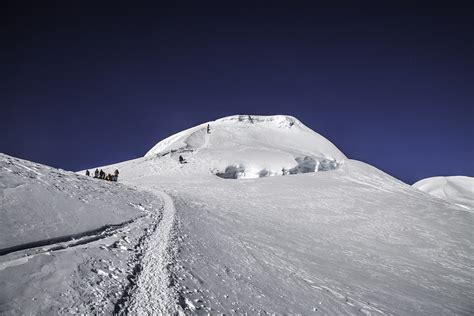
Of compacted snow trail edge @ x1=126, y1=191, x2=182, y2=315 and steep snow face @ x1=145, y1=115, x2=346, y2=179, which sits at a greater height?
steep snow face @ x1=145, y1=115, x2=346, y2=179

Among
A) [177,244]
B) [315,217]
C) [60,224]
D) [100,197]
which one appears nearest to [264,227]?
[315,217]

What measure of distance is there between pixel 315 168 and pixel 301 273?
48434 mm

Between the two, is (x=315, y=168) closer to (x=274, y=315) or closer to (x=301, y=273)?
(x=301, y=273)

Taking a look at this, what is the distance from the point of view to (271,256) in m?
14.0

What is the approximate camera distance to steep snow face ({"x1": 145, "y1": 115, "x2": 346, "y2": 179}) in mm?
51094

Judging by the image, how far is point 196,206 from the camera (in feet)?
74.5

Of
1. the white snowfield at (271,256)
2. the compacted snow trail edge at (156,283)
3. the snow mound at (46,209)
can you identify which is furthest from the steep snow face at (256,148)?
the compacted snow trail edge at (156,283)

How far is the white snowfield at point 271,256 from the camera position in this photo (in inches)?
287

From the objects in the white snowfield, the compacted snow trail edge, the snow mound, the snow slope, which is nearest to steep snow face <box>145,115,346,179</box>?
the white snowfield

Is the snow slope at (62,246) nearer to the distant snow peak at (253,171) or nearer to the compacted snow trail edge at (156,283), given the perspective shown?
the compacted snow trail edge at (156,283)

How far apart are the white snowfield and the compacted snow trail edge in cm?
3

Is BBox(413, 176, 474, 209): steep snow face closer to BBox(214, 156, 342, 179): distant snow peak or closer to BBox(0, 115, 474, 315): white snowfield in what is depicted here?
BBox(214, 156, 342, 179): distant snow peak

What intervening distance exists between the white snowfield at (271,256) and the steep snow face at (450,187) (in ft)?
239

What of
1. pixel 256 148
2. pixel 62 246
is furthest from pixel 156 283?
pixel 256 148
